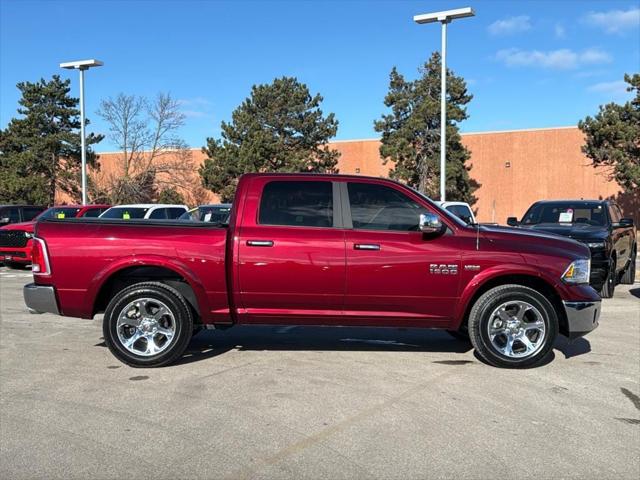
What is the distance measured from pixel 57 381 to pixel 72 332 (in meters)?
2.42

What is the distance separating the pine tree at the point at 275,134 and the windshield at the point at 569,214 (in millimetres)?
22882

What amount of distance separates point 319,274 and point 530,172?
31.8 metres

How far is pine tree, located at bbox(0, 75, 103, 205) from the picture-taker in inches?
1502

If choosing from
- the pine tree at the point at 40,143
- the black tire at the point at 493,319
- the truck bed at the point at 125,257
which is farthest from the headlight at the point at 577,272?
the pine tree at the point at 40,143

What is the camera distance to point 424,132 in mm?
32531

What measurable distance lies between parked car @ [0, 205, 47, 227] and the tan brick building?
23002mm

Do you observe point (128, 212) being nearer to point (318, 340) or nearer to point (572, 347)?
point (318, 340)

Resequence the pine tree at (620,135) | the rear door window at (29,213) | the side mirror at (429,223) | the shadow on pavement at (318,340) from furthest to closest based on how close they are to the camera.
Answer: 1. the pine tree at (620,135)
2. the rear door window at (29,213)
3. the shadow on pavement at (318,340)
4. the side mirror at (429,223)

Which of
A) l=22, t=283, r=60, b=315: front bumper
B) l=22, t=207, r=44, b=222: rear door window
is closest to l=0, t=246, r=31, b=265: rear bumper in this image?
l=22, t=207, r=44, b=222: rear door window

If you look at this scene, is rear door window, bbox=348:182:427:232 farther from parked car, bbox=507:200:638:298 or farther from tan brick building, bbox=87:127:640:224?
tan brick building, bbox=87:127:640:224

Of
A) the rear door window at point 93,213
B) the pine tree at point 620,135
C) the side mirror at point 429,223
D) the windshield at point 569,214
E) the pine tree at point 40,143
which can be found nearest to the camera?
the side mirror at point 429,223

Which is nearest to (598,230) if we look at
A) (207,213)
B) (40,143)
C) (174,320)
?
(174,320)

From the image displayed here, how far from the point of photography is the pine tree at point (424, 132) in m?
32.2

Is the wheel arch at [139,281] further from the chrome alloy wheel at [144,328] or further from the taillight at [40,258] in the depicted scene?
the taillight at [40,258]
